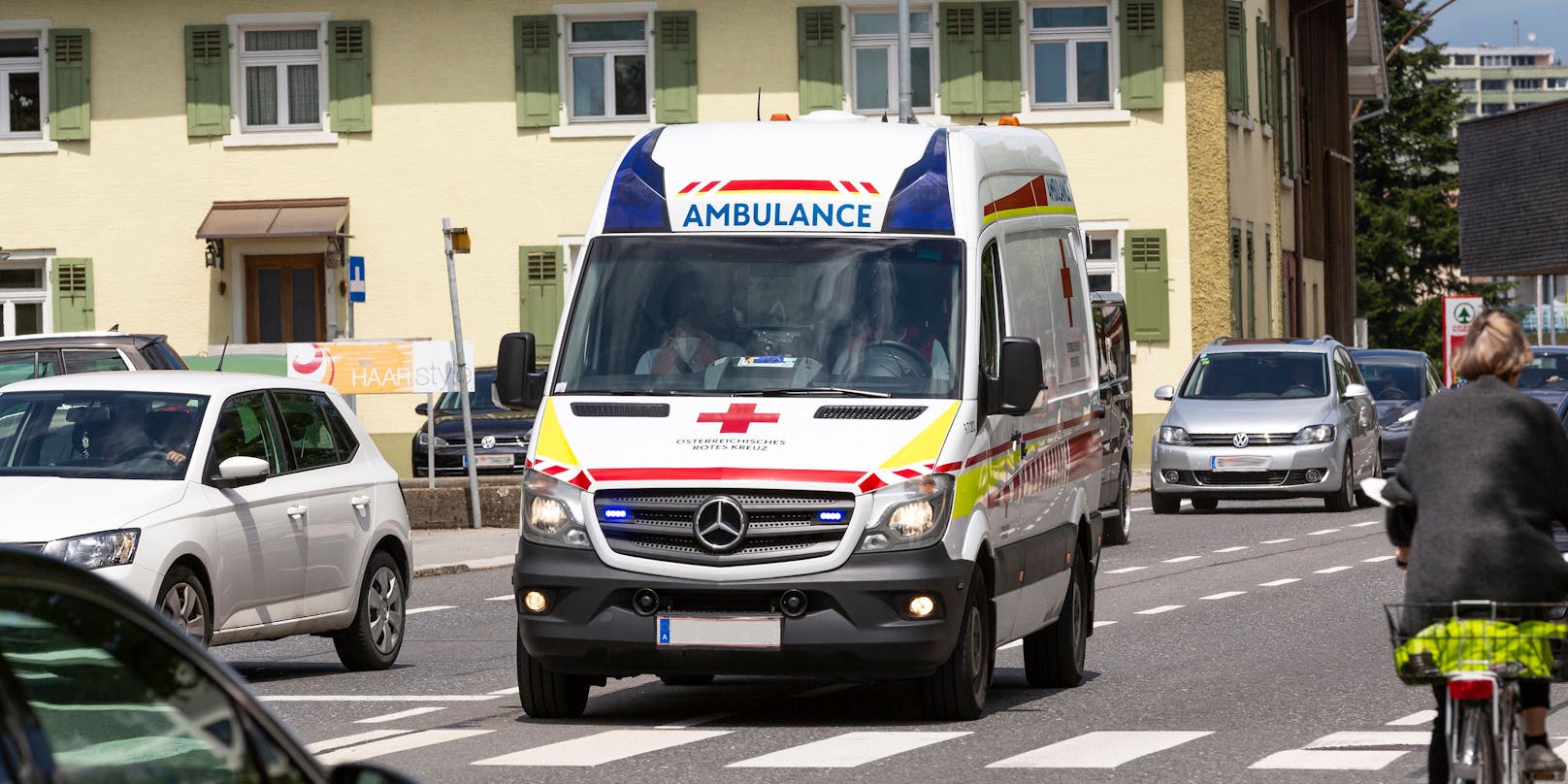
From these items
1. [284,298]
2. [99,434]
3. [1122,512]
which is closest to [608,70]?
[284,298]

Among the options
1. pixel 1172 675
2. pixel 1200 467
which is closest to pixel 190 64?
pixel 1200 467

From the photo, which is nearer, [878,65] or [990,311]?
[990,311]

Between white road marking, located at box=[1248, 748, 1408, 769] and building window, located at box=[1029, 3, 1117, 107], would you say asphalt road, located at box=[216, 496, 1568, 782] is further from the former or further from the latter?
building window, located at box=[1029, 3, 1117, 107]

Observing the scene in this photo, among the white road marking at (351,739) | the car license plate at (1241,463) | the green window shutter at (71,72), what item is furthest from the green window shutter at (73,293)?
the white road marking at (351,739)

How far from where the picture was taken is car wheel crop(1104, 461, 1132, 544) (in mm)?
24172

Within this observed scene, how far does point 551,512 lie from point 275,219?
28782mm

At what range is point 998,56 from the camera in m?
39.0

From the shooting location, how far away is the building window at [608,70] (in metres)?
39.4

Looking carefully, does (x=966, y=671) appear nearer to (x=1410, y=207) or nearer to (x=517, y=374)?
(x=517, y=374)

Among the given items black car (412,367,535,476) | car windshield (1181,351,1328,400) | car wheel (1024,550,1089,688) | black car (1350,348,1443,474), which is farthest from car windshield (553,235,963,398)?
black car (1350,348,1443,474)

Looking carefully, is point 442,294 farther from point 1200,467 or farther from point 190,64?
point 1200,467

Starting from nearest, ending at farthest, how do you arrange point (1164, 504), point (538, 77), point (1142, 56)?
point (1164, 504), point (1142, 56), point (538, 77)

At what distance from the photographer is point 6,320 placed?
3981cm

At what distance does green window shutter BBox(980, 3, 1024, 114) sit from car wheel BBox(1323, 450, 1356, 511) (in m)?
11.4
